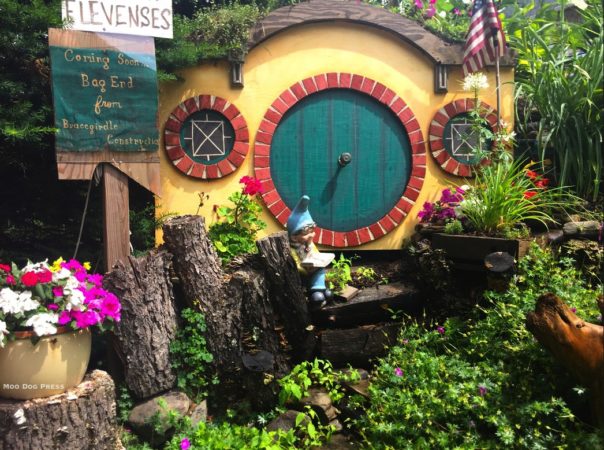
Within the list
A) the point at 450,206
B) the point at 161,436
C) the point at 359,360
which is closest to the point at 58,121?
the point at 161,436

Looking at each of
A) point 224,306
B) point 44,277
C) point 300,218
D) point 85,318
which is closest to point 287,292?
point 224,306

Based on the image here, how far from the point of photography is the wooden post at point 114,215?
4.02 m

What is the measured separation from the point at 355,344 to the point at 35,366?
2.21 m

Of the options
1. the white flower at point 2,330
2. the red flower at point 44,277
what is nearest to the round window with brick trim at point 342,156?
the red flower at point 44,277

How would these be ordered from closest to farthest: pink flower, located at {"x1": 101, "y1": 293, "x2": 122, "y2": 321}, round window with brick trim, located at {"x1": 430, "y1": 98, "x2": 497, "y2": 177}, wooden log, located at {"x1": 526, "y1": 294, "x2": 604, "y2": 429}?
wooden log, located at {"x1": 526, "y1": 294, "x2": 604, "y2": 429} < pink flower, located at {"x1": 101, "y1": 293, "x2": 122, "y2": 321} < round window with brick trim, located at {"x1": 430, "y1": 98, "x2": 497, "y2": 177}

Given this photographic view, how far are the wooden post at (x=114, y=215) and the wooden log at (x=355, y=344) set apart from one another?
1650mm

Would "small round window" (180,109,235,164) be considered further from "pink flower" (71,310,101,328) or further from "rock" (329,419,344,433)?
"rock" (329,419,344,433)

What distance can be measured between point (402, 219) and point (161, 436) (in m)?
2.86

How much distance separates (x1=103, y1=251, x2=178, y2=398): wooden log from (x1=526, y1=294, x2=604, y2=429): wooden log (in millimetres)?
2341

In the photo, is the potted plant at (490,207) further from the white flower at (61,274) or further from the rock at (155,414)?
the white flower at (61,274)

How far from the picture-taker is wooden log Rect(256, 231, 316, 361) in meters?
3.92

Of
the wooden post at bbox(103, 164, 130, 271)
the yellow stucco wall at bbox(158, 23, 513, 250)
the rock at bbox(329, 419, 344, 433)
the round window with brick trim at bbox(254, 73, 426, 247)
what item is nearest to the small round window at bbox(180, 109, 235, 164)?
the yellow stucco wall at bbox(158, 23, 513, 250)

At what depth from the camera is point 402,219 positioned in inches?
204

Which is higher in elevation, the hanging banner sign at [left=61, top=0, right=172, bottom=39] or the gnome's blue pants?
the hanging banner sign at [left=61, top=0, right=172, bottom=39]
